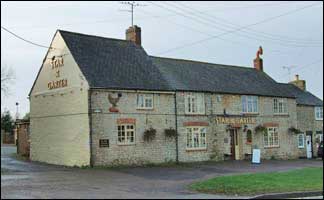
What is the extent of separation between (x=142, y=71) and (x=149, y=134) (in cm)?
461

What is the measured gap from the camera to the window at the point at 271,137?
3953 cm

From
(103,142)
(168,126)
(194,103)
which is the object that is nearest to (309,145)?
(194,103)

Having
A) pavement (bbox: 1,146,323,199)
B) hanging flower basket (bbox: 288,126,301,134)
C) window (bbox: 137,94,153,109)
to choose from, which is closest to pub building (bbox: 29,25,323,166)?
window (bbox: 137,94,153,109)

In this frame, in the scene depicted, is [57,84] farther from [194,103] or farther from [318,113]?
[318,113]

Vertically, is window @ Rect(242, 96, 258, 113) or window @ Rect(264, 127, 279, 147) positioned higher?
window @ Rect(242, 96, 258, 113)

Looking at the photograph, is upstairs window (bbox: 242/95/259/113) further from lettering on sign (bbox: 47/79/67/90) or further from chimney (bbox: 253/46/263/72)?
lettering on sign (bbox: 47/79/67/90)

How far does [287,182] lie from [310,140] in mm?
26733

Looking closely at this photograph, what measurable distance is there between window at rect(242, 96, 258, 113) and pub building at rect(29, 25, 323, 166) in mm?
79

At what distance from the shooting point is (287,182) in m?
20.5

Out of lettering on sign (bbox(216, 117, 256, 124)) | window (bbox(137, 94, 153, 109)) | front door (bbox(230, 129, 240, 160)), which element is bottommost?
front door (bbox(230, 129, 240, 160))

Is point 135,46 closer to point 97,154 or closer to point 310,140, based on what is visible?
point 97,154

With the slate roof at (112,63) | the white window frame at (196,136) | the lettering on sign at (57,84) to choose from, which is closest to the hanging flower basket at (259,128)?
the white window frame at (196,136)

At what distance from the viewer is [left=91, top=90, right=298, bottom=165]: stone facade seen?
29619mm

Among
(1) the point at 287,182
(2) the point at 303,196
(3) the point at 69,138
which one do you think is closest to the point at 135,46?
(3) the point at 69,138
